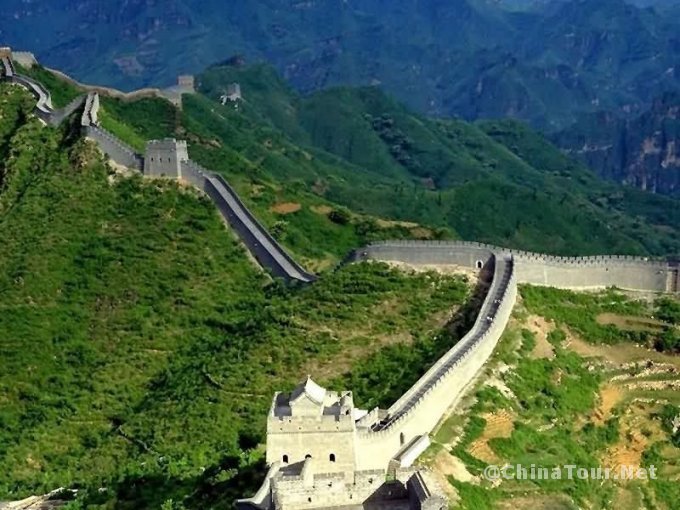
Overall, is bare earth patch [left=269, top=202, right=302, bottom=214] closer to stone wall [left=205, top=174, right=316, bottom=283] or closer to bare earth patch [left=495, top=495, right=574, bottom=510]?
stone wall [left=205, top=174, right=316, bottom=283]

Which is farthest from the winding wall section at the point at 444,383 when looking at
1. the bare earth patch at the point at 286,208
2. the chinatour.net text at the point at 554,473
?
the bare earth patch at the point at 286,208

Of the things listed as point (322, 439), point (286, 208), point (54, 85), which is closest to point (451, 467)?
point (322, 439)

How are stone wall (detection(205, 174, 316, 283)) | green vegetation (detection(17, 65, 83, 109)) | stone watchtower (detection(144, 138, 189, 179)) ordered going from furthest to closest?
green vegetation (detection(17, 65, 83, 109)), stone watchtower (detection(144, 138, 189, 179)), stone wall (detection(205, 174, 316, 283))

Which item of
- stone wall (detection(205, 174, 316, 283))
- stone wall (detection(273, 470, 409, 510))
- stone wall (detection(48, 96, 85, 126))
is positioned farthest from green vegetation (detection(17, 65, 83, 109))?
stone wall (detection(273, 470, 409, 510))

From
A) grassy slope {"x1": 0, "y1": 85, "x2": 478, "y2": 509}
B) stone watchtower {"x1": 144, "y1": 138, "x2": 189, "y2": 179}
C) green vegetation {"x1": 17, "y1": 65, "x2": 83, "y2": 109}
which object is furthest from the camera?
green vegetation {"x1": 17, "y1": 65, "x2": 83, "y2": 109}

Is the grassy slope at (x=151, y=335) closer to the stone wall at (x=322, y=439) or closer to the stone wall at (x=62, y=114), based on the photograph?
the stone wall at (x=322, y=439)

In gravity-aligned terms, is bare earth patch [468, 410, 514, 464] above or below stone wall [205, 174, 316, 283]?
below

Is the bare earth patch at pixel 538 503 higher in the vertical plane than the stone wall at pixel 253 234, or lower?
lower

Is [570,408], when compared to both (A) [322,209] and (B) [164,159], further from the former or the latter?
(A) [322,209]
